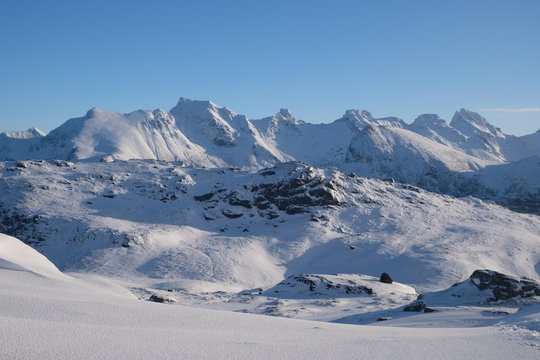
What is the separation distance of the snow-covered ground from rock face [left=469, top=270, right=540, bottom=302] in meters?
23.3

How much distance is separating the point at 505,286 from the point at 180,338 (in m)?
32.3

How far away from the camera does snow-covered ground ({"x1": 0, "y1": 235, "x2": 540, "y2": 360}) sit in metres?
6.64

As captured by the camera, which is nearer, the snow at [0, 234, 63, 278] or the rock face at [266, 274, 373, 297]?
the snow at [0, 234, 63, 278]

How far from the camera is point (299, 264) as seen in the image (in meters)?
66.0

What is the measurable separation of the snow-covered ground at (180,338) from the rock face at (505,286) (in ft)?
76.4

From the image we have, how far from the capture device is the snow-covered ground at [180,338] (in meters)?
6.64

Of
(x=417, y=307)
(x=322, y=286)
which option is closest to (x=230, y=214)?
(x=322, y=286)

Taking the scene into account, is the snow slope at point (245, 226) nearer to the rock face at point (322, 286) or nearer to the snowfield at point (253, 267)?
the snowfield at point (253, 267)

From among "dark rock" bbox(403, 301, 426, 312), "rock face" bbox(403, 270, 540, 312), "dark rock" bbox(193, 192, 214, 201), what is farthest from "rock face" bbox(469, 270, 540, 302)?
"dark rock" bbox(193, 192, 214, 201)

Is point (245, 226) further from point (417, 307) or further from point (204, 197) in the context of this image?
point (417, 307)

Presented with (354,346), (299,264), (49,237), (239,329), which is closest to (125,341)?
(239,329)

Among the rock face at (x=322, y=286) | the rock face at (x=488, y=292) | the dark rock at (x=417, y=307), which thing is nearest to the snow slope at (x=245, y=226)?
the rock face at (x=322, y=286)

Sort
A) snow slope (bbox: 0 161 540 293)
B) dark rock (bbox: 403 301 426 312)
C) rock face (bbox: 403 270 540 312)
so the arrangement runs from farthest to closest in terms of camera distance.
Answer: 1. snow slope (bbox: 0 161 540 293)
2. rock face (bbox: 403 270 540 312)
3. dark rock (bbox: 403 301 426 312)

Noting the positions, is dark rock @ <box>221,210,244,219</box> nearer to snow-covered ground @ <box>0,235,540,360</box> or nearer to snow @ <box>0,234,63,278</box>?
snow @ <box>0,234,63,278</box>
